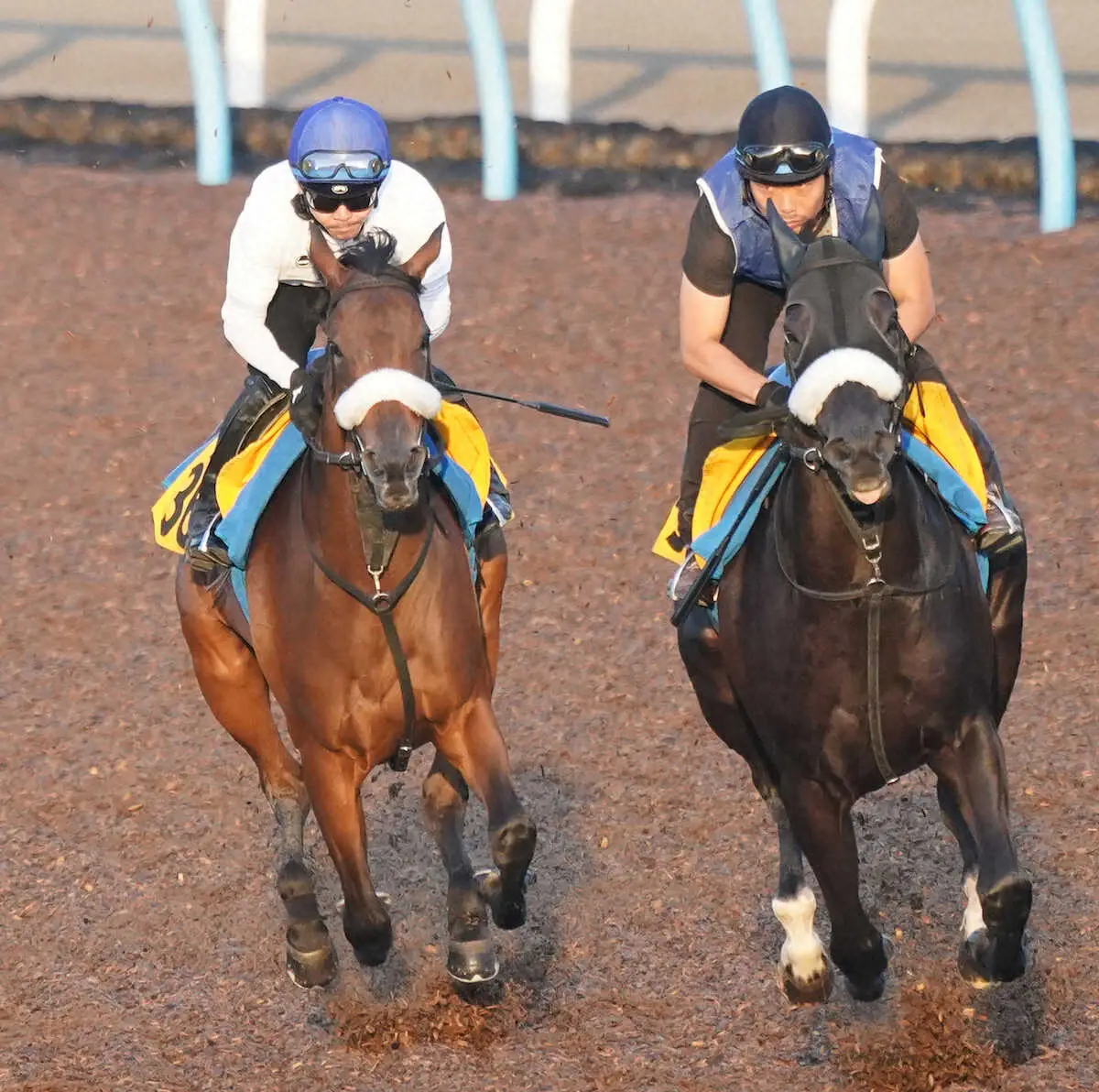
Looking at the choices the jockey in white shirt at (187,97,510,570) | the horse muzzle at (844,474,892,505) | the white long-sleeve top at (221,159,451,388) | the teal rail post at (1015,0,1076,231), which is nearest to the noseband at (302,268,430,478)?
the jockey in white shirt at (187,97,510,570)

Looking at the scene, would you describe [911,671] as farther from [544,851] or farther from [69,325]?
[69,325]

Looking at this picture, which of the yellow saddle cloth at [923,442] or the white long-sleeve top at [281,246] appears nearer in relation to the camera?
the yellow saddle cloth at [923,442]

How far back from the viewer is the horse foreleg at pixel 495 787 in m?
6.71

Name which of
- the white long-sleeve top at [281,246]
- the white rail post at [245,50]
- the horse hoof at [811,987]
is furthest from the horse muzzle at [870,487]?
the white rail post at [245,50]

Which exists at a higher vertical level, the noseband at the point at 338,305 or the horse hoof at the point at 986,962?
the noseband at the point at 338,305

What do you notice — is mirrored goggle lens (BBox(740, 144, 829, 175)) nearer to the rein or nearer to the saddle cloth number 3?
the rein

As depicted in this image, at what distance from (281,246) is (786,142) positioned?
1.62 m

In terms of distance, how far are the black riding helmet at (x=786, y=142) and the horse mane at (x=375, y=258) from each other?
0.98 meters

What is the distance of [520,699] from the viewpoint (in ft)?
30.7

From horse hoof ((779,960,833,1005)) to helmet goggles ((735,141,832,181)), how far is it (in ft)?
7.61

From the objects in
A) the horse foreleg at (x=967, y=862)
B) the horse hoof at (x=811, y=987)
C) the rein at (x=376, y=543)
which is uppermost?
the rein at (x=376, y=543)

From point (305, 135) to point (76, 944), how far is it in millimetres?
2811

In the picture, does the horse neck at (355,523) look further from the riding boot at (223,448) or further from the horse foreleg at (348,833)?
the riding boot at (223,448)

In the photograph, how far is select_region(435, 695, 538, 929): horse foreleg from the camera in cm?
671
